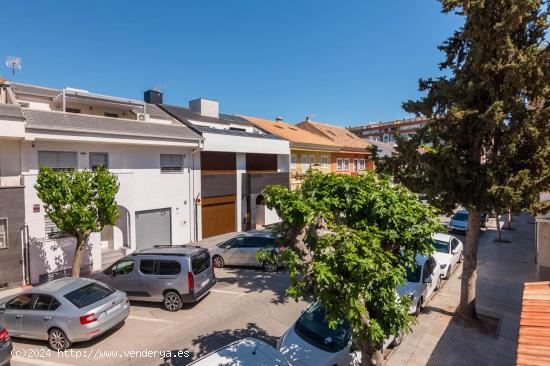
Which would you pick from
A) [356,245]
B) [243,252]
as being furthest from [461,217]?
[356,245]

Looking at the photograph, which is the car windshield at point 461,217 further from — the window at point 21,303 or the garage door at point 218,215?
the window at point 21,303

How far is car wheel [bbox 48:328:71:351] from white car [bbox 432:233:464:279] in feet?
40.9

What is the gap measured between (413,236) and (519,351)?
2.00m

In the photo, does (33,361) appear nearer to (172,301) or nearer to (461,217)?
(172,301)

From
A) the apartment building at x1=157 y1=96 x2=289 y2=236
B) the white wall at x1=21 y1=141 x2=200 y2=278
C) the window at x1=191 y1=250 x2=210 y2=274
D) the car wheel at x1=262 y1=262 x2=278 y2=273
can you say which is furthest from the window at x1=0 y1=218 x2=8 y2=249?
the car wheel at x1=262 y1=262 x2=278 y2=273

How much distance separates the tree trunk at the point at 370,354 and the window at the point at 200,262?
612 cm

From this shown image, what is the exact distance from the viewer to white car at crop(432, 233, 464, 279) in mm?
12740

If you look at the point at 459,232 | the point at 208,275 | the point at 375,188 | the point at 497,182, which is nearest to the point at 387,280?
the point at 375,188

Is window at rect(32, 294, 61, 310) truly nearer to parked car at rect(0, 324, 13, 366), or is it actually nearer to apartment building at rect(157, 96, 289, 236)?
parked car at rect(0, 324, 13, 366)

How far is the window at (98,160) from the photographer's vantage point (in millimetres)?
14688

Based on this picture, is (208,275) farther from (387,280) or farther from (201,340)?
(387,280)

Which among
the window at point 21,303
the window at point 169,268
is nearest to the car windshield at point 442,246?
the window at point 169,268

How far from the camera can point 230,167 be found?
21.6 m

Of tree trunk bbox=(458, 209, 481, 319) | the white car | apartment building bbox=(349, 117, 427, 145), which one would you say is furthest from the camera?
apartment building bbox=(349, 117, 427, 145)
